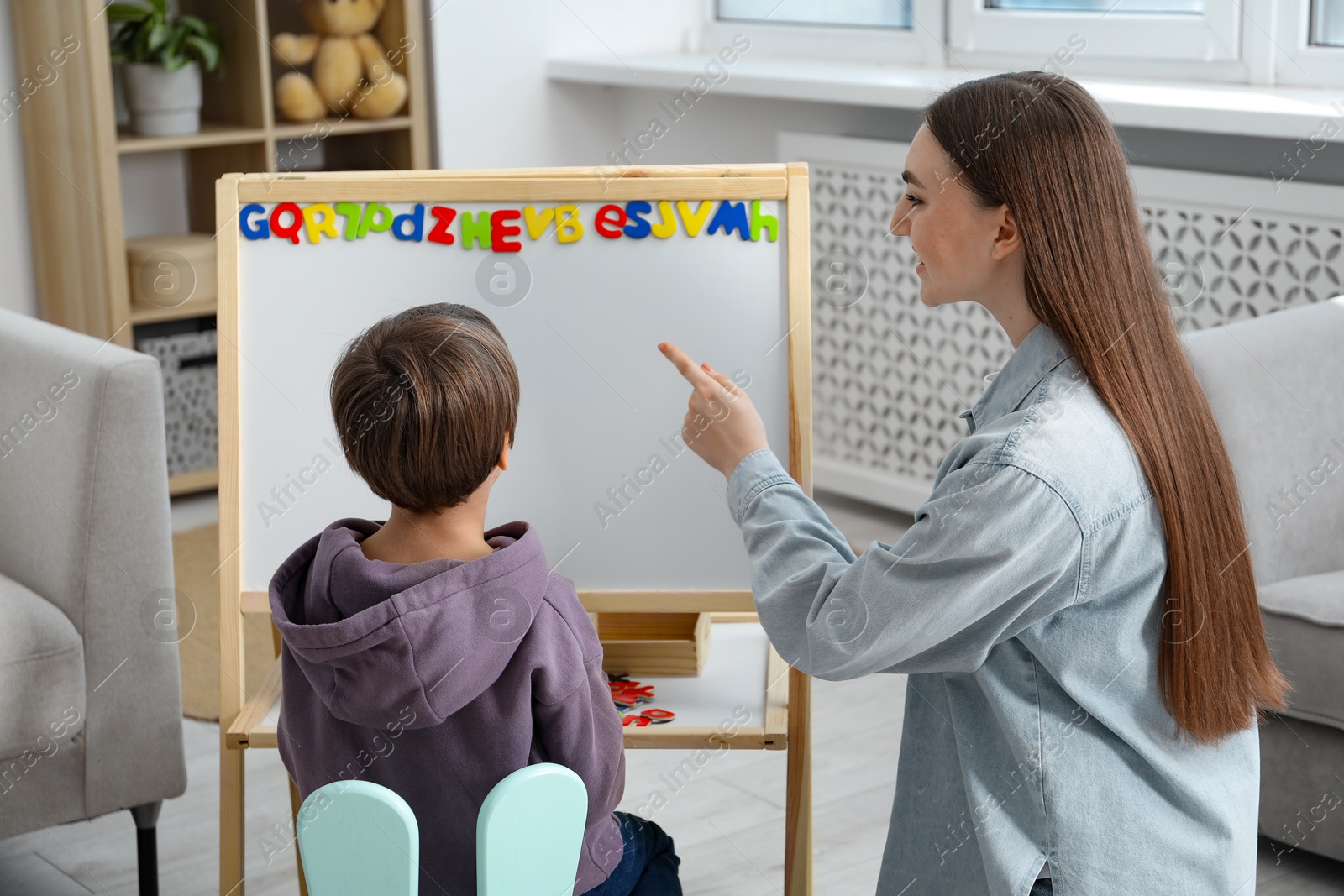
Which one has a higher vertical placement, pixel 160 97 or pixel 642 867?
pixel 160 97

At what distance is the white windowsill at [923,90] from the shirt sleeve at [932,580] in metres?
Answer: 0.92

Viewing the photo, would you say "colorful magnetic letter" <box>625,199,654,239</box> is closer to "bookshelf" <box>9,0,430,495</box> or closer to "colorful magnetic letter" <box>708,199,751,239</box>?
"colorful magnetic letter" <box>708,199,751,239</box>

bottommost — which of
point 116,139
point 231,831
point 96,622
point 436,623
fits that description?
point 231,831

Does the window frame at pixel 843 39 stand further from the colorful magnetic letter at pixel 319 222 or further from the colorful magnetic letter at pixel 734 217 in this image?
the colorful magnetic letter at pixel 319 222

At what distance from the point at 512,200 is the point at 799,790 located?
2.18ft

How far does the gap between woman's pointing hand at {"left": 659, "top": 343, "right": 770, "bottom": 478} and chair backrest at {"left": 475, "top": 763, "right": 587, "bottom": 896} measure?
1.15 feet

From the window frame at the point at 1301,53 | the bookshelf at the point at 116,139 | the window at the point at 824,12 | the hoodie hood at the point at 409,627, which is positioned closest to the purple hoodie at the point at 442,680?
the hoodie hood at the point at 409,627

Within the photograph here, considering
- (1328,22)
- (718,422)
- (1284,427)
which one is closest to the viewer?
(718,422)

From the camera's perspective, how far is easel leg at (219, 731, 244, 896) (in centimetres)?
140

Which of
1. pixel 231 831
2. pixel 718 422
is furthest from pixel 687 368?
pixel 231 831

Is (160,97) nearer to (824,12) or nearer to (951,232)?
(824,12)

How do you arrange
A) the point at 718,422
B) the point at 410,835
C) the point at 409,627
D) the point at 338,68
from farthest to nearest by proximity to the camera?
the point at 338,68, the point at 718,422, the point at 409,627, the point at 410,835

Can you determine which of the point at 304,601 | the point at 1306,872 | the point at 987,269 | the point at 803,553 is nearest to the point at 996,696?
the point at 803,553

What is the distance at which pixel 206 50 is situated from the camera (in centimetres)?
321
